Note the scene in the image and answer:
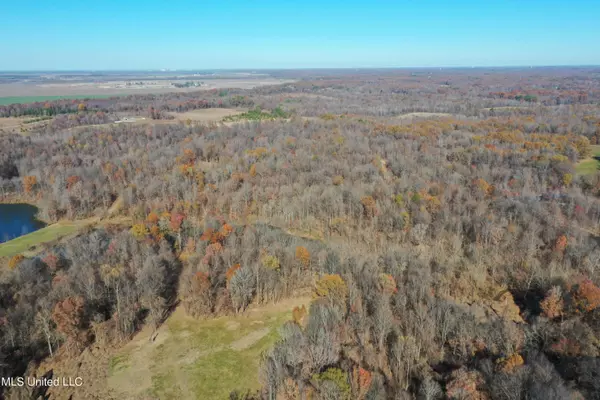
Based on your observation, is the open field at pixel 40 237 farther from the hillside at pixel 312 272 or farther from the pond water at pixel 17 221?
the pond water at pixel 17 221

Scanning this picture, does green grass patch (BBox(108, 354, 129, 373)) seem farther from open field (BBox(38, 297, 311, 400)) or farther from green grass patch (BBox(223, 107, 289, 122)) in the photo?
green grass patch (BBox(223, 107, 289, 122))

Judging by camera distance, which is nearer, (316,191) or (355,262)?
(355,262)

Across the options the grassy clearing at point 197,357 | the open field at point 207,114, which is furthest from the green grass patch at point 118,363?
the open field at point 207,114

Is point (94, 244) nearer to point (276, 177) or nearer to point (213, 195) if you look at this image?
point (213, 195)

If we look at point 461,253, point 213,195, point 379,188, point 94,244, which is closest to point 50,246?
point 94,244

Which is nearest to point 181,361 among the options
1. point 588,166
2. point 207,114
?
point 588,166
